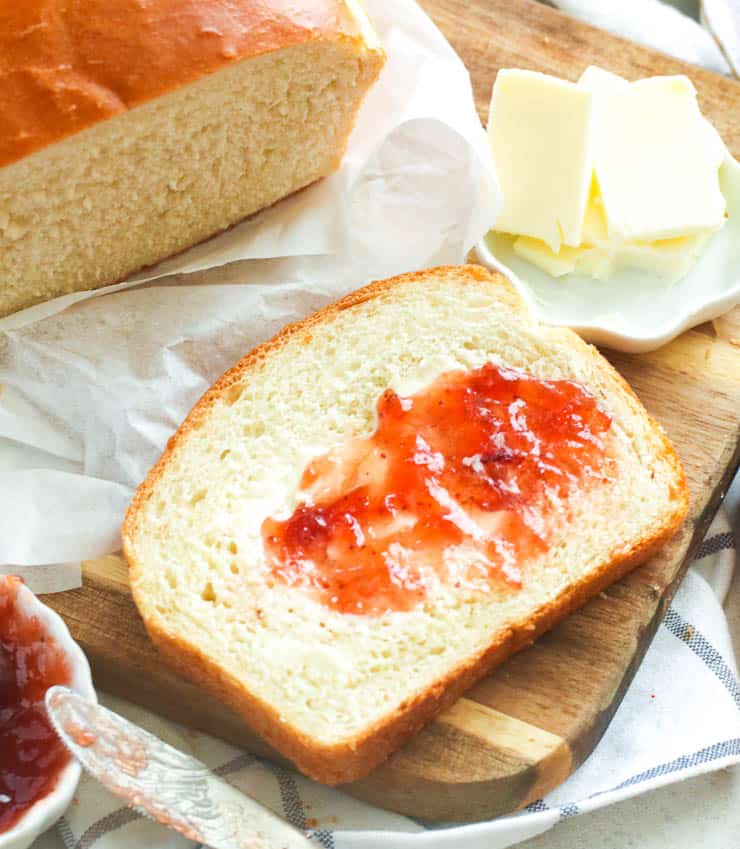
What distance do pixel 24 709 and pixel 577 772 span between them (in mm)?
1468

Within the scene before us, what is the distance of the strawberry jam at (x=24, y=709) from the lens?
2945 mm

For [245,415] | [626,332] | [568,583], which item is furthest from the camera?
[626,332]

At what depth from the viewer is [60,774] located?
296cm

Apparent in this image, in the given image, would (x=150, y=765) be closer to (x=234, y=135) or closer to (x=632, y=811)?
(x=632, y=811)

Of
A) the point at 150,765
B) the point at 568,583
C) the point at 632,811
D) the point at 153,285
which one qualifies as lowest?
the point at 632,811

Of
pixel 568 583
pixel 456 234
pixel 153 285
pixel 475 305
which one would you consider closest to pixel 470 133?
pixel 456 234

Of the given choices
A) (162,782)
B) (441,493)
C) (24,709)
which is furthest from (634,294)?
(24,709)

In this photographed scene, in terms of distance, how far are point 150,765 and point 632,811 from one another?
134 cm

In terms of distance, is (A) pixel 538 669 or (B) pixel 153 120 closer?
(A) pixel 538 669

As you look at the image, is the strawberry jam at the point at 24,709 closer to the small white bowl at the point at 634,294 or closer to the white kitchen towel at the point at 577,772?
the white kitchen towel at the point at 577,772

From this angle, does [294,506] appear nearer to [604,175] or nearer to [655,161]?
[604,175]

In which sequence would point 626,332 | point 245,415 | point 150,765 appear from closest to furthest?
point 150,765
point 245,415
point 626,332

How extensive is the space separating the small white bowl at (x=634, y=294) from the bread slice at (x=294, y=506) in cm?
24

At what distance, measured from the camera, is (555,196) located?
3986 millimetres
